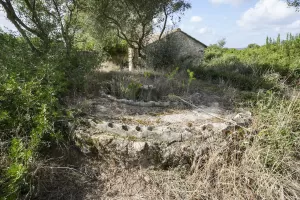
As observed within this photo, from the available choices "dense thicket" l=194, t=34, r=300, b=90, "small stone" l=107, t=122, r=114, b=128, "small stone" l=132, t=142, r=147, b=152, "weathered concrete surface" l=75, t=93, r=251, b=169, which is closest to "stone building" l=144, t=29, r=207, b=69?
"dense thicket" l=194, t=34, r=300, b=90

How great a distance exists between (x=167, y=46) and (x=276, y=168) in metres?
8.35

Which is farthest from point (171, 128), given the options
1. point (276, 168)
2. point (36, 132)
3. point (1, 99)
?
point (1, 99)

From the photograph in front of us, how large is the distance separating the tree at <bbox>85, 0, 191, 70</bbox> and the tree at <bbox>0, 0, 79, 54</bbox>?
148 cm

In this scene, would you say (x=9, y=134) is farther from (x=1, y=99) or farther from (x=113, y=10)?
(x=113, y=10)

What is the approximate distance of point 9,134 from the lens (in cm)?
303

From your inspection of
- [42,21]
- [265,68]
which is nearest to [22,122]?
[42,21]

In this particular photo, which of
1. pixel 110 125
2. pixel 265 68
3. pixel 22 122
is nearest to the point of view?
pixel 22 122

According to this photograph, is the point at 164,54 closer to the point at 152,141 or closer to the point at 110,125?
the point at 110,125

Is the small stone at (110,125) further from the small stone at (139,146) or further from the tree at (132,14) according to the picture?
the tree at (132,14)

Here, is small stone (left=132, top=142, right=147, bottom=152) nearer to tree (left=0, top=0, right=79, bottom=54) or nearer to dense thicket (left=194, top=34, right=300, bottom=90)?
tree (left=0, top=0, right=79, bottom=54)

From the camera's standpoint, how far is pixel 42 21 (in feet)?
21.6

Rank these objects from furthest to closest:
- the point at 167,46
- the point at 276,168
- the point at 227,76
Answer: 1. the point at 167,46
2. the point at 227,76
3. the point at 276,168

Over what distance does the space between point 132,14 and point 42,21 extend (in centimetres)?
412

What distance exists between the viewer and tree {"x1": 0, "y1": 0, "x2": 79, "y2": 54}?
19.7ft
